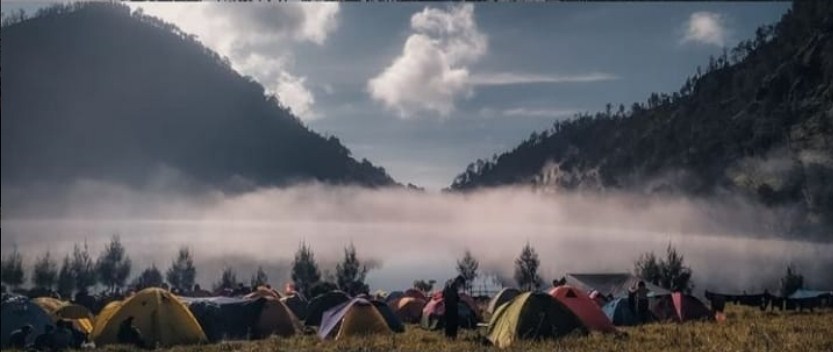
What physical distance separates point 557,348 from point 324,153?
101m

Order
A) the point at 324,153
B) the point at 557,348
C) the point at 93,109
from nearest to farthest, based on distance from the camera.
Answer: the point at 557,348, the point at 324,153, the point at 93,109

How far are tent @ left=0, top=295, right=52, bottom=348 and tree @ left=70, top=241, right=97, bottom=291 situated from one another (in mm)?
98624

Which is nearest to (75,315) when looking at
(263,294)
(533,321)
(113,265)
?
(263,294)

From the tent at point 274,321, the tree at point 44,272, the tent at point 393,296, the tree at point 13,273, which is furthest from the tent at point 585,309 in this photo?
the tree at point 44,272

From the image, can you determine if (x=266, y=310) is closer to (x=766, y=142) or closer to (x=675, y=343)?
(x=675, y=343)

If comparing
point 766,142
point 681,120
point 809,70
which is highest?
point 681,120

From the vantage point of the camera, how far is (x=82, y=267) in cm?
12000

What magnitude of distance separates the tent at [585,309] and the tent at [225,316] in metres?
8.93

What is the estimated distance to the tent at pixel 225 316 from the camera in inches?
840

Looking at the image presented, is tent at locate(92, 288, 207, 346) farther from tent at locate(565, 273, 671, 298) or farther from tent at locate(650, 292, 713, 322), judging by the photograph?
tent at locate(565, 273, 671, 298)

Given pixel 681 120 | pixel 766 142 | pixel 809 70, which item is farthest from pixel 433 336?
pixel 681 120

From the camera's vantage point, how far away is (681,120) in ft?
532

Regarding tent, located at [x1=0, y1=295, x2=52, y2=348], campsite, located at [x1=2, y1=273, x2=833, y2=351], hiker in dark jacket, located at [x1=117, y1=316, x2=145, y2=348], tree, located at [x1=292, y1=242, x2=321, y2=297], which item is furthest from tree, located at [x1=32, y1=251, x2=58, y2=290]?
hiker in dark jacket, located at [x1=117, y1=316, x2=145, y2=348]

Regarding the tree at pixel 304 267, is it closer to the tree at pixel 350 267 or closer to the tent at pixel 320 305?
the tree at pixel 350 267
